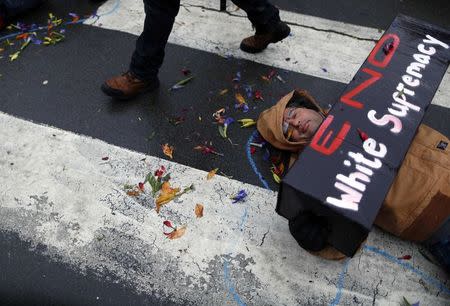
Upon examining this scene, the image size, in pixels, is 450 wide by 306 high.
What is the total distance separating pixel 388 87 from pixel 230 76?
1.47 meters

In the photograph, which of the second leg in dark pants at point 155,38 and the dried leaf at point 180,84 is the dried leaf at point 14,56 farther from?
the dried leaf at point 180,84

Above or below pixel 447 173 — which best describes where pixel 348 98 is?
above

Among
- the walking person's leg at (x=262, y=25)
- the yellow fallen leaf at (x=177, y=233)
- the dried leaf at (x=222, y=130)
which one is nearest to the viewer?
the yellow fallen leaf at (x=177, y=233)

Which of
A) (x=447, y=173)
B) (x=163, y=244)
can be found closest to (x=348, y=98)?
(x=447, y=173)

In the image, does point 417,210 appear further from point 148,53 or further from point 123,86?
point 123,86

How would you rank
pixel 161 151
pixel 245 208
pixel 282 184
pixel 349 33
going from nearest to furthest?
pixel 282 184 → pixel 245 208 → pixel 161 151 → pixel 349 33

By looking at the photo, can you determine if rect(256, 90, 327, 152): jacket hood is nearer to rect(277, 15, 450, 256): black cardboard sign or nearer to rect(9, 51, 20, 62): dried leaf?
rect(277, 15, 450, 256): black cardboard sign

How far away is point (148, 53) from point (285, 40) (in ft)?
4.76

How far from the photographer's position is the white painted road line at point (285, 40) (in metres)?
3.69

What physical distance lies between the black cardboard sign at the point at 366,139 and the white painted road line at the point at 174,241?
1.17 feet

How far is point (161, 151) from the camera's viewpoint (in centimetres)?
301

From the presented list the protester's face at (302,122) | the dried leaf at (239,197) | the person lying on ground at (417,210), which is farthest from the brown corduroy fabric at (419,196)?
the dried leaf at (239,197)

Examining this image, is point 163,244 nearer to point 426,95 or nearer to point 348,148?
point 348,148

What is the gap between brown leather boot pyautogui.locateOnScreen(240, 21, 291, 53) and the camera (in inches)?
137
